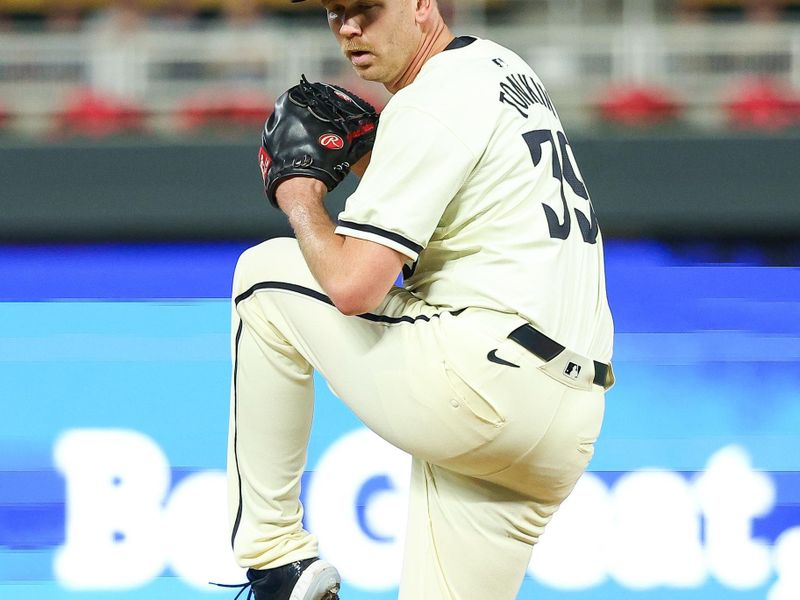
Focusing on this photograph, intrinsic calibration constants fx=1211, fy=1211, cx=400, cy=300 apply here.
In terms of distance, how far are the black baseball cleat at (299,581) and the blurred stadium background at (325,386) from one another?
114 centimetres

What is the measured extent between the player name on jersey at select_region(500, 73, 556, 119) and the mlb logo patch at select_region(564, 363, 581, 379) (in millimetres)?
412

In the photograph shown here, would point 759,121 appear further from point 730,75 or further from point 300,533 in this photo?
point 300,533

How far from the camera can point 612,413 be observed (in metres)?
3.34

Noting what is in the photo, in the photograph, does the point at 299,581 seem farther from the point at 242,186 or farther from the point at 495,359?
the point at 242,186

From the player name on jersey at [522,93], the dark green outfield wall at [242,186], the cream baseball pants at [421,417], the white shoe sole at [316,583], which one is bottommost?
the white shoe sole at [316,583]

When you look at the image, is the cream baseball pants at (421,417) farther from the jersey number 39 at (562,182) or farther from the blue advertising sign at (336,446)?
the blue advertising sign at (336,446)

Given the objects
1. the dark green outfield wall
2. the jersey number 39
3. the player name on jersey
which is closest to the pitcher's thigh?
the jersey number 39

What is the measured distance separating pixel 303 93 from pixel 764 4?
12.2ft

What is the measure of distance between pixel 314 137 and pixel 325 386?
1433mm

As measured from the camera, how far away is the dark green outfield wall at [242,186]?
10.4 feet

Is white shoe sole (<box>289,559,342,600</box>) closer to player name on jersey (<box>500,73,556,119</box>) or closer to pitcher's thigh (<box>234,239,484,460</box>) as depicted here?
pitcher's thigh (<box>234,239,484,460</box>)

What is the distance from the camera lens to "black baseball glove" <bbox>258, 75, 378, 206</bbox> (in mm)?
1963

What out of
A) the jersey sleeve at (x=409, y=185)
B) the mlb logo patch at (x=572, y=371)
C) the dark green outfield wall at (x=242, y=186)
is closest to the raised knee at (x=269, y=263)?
the jersey sleeve at (x=409, y=185)

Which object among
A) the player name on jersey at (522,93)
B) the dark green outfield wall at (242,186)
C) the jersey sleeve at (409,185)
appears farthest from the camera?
the dark green outfield wall at (242,186)
